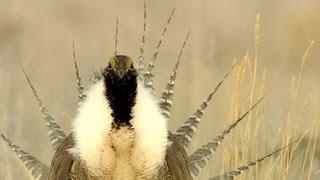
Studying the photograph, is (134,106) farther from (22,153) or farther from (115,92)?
(22,153)

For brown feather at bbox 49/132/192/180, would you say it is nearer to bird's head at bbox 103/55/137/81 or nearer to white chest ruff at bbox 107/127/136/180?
white chest ruff at bbox 107/127/136/180

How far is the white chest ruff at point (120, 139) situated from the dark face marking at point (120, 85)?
0.03 m

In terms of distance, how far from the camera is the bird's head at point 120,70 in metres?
3.04

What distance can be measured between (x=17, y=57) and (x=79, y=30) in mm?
2654

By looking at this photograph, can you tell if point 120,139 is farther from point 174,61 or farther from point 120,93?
point 174,61

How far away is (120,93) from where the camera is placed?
3066 mm

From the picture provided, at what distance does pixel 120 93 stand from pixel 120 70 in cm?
7

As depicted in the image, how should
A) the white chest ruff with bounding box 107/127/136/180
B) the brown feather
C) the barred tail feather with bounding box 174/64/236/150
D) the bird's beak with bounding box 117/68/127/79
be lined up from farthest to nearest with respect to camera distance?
1. the barred tail feather with bounding box 174/64/236/150
2. the brown feather
3. the white chest ruff with bounding box 107/127/136/180
4. the bird's beak with bounding box 117/68/127/79

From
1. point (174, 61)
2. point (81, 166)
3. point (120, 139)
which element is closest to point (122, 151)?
point (120, 139)

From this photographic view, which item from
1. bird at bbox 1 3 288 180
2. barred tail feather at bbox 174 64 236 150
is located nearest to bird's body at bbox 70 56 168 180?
bird at bbox 1 3 288 180

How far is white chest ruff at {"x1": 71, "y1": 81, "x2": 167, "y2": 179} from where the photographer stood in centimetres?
316

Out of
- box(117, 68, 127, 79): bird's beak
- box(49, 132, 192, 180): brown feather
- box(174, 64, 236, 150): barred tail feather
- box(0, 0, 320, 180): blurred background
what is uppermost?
box(0, 0, 320, 180): blurred background

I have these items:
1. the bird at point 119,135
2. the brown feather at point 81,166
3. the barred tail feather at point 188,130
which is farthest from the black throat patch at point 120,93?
the barred tail feather at point 188,130

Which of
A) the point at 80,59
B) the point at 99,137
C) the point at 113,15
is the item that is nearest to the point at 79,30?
the point at 113,15
